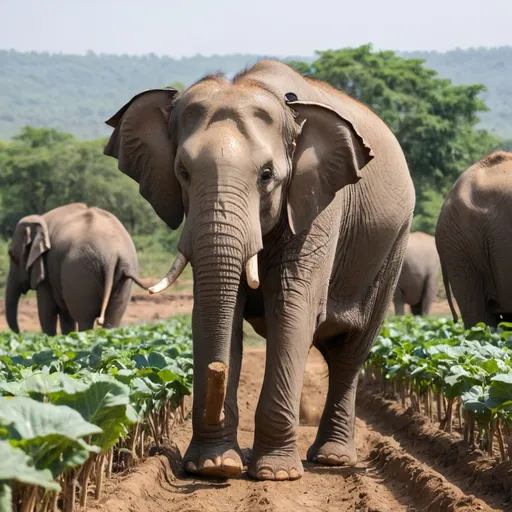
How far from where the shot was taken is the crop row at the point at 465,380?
6.49 meters

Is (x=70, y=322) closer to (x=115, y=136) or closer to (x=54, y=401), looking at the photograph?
(x=115, y=136)

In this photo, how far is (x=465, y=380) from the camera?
23.2 ft

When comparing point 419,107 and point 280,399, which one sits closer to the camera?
point 280,399

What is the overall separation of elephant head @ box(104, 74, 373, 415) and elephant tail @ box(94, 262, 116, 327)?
9625mm

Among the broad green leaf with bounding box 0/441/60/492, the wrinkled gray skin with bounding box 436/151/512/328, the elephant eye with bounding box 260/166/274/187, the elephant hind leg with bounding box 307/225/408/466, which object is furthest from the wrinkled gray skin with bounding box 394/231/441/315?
the broad green leaf with bounding box 0/441/60/492

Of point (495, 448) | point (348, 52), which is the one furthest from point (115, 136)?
point (348, 52)

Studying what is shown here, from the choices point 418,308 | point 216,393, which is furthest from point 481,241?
point 418,308

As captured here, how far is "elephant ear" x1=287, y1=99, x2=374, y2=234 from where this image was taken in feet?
22.8

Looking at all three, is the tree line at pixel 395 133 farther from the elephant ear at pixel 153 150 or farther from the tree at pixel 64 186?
the elephant ear at pixel 153 150

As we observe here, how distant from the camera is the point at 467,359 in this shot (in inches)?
304

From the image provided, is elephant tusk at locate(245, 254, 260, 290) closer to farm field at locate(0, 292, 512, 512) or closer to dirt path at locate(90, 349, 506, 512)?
farm field at locate(0, 292, 512, 512)

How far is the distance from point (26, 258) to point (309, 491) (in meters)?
13.2

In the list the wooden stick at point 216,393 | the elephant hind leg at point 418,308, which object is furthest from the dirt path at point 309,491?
the elephant hind leg at point 418,308

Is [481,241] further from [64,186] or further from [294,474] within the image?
[64,186]
